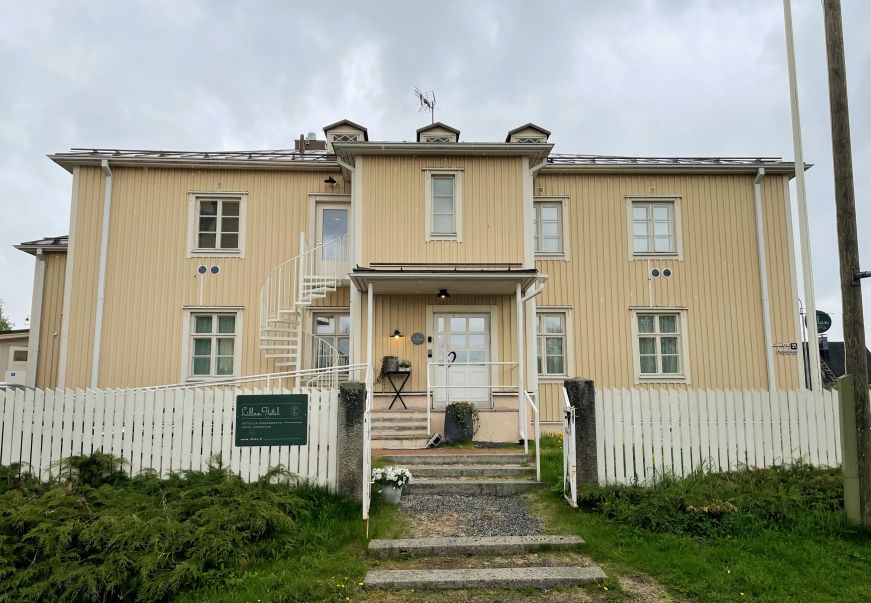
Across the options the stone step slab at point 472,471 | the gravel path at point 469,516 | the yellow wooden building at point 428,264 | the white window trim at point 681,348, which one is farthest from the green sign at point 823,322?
the gravel path at point 469,516

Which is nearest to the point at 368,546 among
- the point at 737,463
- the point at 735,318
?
the point at 737,463

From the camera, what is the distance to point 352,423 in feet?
21.2

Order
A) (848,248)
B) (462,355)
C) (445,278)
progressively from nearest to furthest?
(848,248)
(445,278)
(462,355)

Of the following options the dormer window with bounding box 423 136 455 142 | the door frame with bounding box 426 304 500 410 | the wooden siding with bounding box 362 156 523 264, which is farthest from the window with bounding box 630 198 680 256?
the dormer window with bounding box 423 136 455 142

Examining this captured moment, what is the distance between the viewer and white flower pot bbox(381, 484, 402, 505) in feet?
21.5

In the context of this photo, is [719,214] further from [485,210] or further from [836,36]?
[836,36]

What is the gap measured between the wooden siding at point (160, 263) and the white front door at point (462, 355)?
3898mm

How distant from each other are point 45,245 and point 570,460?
1267cm

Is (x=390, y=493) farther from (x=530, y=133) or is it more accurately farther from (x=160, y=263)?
(x=530, y=133)

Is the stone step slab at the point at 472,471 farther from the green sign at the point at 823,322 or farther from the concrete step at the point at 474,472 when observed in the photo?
the green sign at the point at 823,322

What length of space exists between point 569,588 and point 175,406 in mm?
4930

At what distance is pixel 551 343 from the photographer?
1264 cm

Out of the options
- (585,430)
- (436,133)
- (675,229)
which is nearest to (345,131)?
(436,133)

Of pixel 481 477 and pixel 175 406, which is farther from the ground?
pixel 175 406
